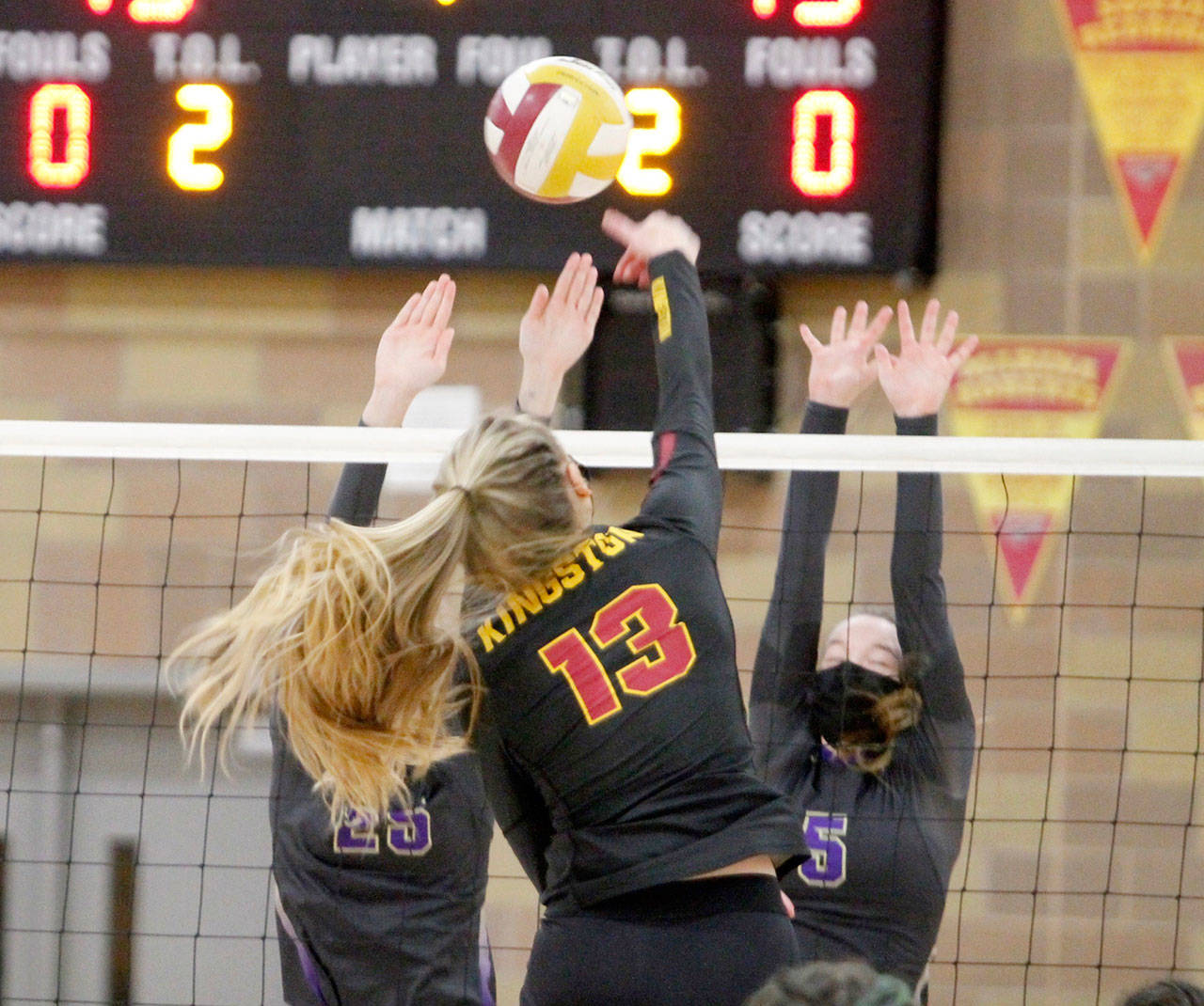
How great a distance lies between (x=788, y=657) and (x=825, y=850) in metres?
0.36

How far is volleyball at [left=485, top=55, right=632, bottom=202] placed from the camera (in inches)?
126

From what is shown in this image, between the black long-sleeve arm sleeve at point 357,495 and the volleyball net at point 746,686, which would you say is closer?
the black long-sleeve arm sleeve at point 357,495

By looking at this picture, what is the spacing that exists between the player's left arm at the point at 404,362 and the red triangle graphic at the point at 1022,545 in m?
1.95

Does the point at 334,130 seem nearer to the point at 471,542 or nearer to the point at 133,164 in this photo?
the point at 133,164

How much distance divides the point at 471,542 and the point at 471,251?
2361 mm

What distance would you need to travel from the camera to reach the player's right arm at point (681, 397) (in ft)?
7.47

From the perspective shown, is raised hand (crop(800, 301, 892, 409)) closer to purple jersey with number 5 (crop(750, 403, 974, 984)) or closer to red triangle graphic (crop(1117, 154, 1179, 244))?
purple jersey with number 5 (crop(750, 403, 974, 984))

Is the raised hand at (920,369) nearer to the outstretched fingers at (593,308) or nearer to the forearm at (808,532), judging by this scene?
the forearm at (808,532)

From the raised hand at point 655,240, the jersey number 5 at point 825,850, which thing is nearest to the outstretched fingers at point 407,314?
the raised hand at point 655,240

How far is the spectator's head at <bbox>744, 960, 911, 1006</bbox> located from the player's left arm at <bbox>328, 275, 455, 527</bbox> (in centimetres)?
175

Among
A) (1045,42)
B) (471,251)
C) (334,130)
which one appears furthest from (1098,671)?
(334,130)

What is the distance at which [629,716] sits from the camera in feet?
7.07

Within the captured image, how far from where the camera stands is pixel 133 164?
179 inches

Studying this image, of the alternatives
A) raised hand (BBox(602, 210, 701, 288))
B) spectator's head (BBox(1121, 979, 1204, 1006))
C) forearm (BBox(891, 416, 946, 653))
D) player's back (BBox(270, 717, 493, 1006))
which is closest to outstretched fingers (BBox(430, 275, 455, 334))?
raised hand (BBox(602, 210, 701, 288))
